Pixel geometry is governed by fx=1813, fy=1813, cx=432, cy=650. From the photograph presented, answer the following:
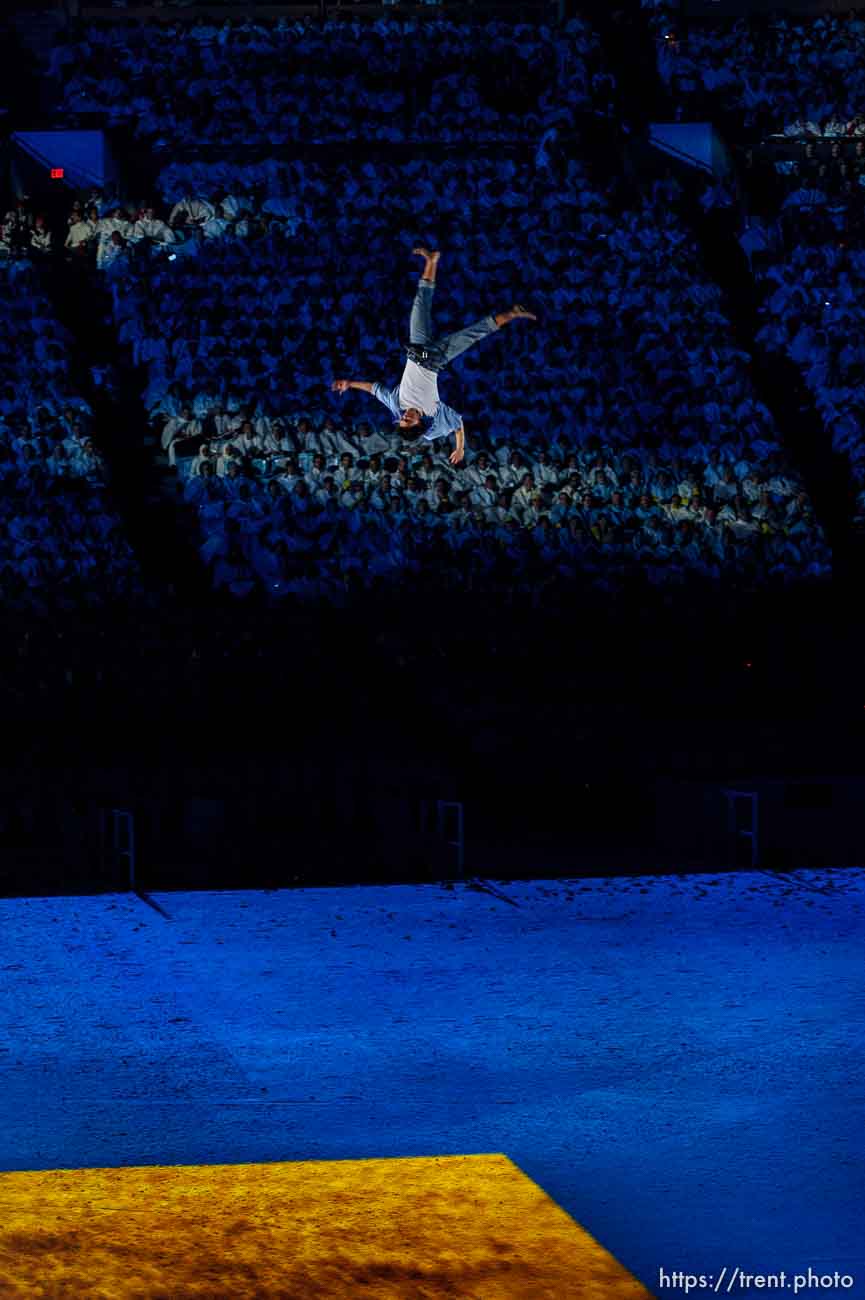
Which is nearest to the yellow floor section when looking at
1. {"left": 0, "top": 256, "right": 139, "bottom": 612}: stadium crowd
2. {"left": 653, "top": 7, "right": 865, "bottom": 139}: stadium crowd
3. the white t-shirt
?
{"left": 0, "top": 256, "right": 139, "bottom": 612}: stadium crowd

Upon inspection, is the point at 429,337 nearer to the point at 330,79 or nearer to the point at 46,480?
the point at 46,480

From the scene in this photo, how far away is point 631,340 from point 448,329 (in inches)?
86.4

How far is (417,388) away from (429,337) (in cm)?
78

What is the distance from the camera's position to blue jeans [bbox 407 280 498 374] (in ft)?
54.9

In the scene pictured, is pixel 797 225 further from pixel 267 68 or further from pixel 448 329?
pixel 267 68

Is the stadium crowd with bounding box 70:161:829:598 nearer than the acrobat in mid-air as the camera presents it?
No

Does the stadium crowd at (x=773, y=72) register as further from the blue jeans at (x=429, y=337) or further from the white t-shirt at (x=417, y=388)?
the blue jeans at (x=429, y=337)

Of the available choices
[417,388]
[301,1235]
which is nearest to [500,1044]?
[301,1235]

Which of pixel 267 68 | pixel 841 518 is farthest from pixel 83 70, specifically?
pixel 841 518

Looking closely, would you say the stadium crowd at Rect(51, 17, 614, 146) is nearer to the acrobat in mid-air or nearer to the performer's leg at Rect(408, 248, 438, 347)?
the acrobat in mid-air

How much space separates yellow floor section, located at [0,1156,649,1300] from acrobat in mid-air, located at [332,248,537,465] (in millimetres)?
10369

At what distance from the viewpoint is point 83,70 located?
2416 cm

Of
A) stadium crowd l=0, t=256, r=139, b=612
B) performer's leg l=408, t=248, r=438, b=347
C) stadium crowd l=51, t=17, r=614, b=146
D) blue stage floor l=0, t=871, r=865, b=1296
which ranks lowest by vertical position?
blue stage floor l=0, t=871, r=865, b=1296

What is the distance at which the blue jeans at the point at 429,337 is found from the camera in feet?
54.9
